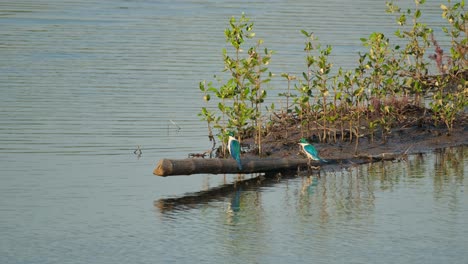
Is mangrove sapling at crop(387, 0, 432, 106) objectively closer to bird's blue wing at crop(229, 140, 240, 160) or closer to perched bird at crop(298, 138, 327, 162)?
perched bird at crop(298, 138, 327, 162)

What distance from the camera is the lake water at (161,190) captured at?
1292 centimetres

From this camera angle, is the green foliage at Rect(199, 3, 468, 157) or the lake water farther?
the green foliage at Rect(199, 3, 468, 157)

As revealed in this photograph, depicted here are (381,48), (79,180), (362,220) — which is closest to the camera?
(362,220)

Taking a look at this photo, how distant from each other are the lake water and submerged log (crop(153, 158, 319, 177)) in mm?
211

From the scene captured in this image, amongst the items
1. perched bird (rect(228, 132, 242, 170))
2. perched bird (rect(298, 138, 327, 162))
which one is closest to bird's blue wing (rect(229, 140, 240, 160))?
perched bird (rect(228, 132, 242, 170))

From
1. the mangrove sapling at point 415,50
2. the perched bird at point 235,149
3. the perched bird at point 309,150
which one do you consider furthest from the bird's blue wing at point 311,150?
the mangrove sapling at point 415,50

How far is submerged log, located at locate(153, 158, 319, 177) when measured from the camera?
15.1 metres

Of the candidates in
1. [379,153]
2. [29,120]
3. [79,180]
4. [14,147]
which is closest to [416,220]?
[379,153]

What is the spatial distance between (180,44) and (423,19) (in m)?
8.06

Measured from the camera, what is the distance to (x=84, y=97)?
2250 centimetres

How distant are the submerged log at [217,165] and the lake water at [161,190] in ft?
0.69

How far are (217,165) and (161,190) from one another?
802 mm

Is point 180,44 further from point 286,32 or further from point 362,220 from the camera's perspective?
point 362,220

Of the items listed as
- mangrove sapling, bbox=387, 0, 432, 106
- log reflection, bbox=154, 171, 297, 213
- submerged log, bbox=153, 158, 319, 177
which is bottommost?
log reflection, bbox=154, 171, 297, 213
